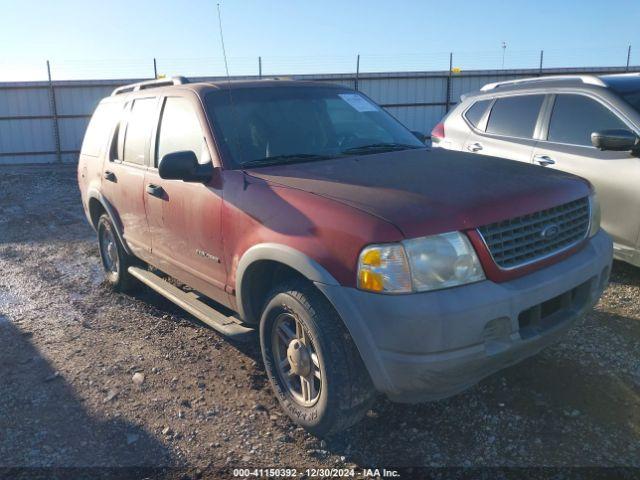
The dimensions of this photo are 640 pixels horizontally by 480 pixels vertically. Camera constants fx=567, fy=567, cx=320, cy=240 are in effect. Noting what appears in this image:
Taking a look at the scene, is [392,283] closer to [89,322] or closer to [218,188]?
[218,188]

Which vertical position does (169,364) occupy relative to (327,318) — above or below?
below

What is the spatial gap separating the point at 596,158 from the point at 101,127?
462 centimetres

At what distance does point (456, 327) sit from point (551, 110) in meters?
3.85

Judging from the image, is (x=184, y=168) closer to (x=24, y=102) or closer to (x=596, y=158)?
(x=596, y=158)

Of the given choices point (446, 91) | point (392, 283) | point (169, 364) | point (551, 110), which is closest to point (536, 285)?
point (392, 283)

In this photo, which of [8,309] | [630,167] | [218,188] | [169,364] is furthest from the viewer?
[8,309]

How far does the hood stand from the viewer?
263 centimetres

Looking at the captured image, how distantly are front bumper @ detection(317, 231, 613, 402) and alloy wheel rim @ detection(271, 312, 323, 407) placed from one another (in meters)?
0.42

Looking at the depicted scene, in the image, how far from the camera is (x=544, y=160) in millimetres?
5344

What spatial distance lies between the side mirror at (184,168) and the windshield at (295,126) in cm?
19

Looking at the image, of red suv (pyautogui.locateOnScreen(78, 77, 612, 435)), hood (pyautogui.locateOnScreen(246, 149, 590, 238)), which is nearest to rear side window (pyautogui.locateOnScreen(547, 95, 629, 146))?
red suv (pyautogui.locateOnScreen(78, 77, 612, 435))

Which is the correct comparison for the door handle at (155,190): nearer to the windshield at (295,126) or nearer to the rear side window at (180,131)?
the rear side window at (180,131)

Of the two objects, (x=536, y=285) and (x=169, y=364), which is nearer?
(x=536, y=285)

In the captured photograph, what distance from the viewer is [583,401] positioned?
3250mm
